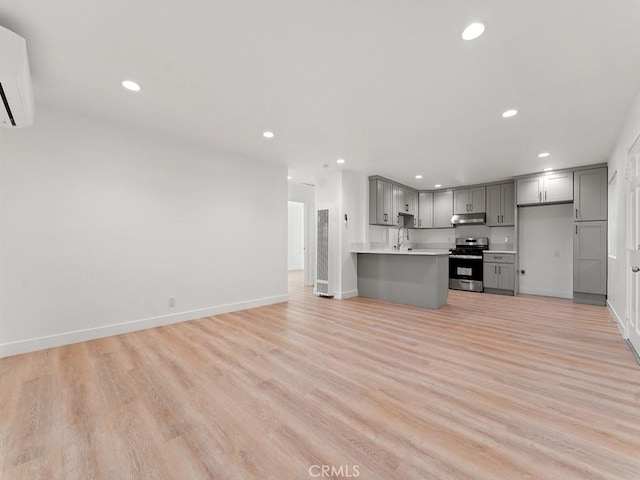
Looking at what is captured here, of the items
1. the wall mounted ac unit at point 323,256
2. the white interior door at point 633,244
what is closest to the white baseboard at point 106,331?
the wall mounted ac unit at point 323,256

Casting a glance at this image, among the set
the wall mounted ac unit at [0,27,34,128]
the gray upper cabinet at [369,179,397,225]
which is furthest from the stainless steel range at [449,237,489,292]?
the wall mounted ac unit at [0,27,34,128]

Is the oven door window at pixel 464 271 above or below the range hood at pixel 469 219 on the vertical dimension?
below

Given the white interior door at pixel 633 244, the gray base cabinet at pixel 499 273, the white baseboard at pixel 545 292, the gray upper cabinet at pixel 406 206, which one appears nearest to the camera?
the white interior door at pixel 633 244

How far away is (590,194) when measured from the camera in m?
5.09

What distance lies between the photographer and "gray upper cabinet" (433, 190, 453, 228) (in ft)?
23.7

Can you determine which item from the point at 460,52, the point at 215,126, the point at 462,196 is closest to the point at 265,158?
the point at 215,126

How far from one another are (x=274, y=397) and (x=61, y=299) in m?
2.79

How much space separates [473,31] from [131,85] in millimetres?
2955

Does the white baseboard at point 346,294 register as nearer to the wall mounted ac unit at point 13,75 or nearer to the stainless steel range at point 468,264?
the stainless steel range at point 468,264

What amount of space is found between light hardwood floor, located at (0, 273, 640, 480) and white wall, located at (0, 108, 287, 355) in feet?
1.54

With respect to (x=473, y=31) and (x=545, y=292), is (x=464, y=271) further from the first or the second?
(x=473, y=31)

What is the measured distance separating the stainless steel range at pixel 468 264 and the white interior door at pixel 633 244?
10.6 ft

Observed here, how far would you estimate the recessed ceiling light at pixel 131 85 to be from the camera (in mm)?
2539

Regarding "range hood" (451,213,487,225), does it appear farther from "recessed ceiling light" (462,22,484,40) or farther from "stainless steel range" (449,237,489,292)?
"recessed ceiling light" (462,22,484,40)
